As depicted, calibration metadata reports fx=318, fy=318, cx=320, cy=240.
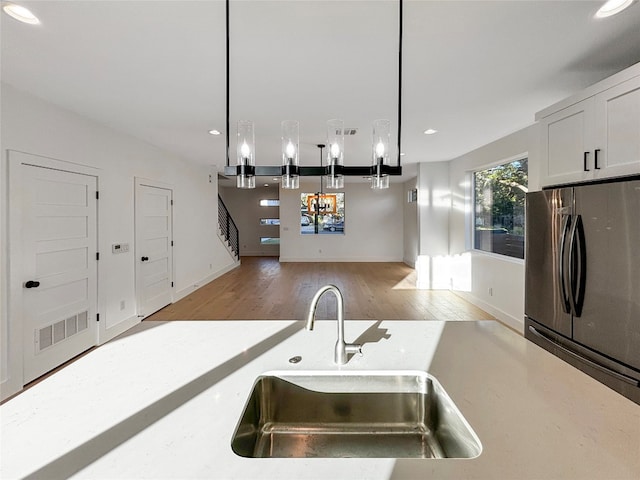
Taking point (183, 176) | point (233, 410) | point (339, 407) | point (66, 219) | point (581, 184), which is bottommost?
point (339, 407)

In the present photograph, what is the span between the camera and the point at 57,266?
3.20m

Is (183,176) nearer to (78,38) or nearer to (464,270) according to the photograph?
(78,38)

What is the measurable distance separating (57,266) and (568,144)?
15.7 ft

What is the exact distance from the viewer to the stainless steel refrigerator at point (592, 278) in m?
1.91

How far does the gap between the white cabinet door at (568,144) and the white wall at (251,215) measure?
1008 centimetres

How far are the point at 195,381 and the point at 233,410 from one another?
0.27m

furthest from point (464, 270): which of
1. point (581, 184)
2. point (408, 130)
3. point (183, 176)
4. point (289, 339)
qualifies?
point (183, 176)

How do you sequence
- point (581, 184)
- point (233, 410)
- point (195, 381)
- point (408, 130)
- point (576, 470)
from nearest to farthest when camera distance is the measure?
point (576, 470) → point (233, 410) → point (195, 381) → point (581, 184) → point (408, 130)

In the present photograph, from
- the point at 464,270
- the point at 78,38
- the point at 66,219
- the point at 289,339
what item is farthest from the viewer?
the point at 464,270

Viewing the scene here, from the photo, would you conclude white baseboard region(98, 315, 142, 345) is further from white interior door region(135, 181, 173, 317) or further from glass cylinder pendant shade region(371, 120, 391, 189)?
glass cylinder pendant shade region(371, 120, 391, 189)

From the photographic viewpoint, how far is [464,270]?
594 cm

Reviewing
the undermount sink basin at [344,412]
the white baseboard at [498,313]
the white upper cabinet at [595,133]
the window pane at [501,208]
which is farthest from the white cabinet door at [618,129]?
the white baseboard at [498,313]

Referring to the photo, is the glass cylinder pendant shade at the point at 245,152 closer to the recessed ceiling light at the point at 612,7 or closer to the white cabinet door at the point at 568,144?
the recessed ceiling light at the point at 612,7

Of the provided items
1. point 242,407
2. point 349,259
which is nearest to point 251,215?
point 349,259
